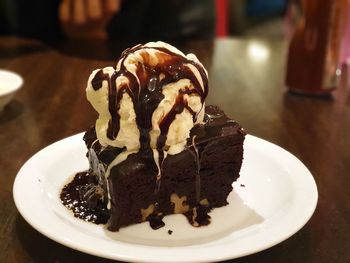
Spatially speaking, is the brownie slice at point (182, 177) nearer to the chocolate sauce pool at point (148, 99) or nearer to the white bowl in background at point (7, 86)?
the chocolate sauce pool at point (148, 99)

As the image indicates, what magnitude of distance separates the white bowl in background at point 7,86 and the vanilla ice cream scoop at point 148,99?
645 mm

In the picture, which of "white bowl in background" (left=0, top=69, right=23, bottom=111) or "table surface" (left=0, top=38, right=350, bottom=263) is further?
"white bowl in background" (left=0, top=69, right=23, bottom=111)

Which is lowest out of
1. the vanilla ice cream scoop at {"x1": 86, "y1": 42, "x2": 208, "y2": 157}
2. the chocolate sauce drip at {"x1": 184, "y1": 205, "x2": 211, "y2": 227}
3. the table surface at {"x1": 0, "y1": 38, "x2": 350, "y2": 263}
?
the table surface at {"x1": 0, "y1": 38, "x2": 350, "y2": 263}

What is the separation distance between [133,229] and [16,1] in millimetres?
1927

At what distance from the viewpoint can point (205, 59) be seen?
2.16 meters

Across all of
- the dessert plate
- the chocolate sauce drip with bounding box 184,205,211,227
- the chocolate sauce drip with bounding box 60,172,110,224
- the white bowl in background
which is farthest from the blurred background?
the chocolate sauce drip with bounding box 184,205,211,227

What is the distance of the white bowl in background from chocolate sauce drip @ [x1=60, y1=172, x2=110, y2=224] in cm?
54

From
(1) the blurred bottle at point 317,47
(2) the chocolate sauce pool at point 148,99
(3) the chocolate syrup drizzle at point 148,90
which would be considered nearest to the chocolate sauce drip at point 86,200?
(2) the chocolate sauce pool at point 148,99

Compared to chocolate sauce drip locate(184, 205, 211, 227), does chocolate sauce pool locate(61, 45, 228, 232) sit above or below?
above

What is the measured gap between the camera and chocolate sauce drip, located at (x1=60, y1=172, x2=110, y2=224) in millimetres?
972

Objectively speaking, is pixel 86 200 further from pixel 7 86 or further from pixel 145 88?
pixel 7 86

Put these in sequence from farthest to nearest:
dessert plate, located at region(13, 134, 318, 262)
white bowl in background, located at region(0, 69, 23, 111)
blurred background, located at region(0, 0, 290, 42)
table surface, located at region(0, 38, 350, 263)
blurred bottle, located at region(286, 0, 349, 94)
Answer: blurred background, located at region(0, 0, 290, 42) < blurred bottle, located at region(286, 0, 349, 94) < white bowl in background, located at region(0, 69, 23, 111) < table surface, located at region(0, 38, 350, 263) < dessert plate, located at region(13, 134, 318, 262)

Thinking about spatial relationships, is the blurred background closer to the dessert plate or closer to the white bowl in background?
the white bowl in background

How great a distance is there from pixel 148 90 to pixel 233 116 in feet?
2.32
